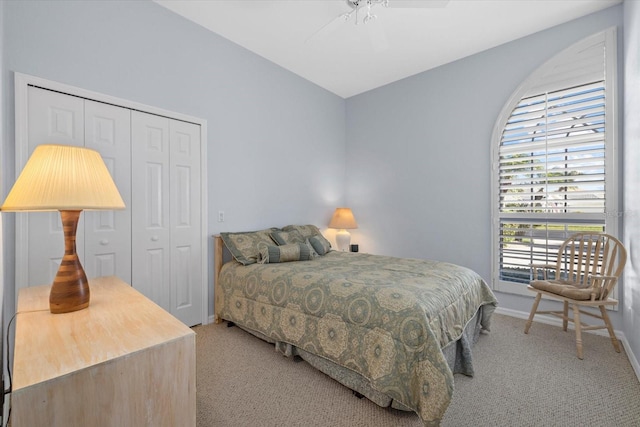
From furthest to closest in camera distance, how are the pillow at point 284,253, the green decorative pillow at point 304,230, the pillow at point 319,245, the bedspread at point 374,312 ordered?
the green decorative pillow at point 304,230 < the pillow at point 319,245 < the pillow at point 284,253 < the bedspread at point 374,312

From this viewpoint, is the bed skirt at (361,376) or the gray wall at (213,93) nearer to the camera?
the bed skirt at (361,376)

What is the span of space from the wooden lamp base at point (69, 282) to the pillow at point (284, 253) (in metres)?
1.56

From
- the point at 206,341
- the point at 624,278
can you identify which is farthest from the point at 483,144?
the point at 206,341

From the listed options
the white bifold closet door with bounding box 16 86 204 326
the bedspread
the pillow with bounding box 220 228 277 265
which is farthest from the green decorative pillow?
the white bifold closet door with bounding box 16 86 204 326

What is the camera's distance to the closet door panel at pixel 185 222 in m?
2.66

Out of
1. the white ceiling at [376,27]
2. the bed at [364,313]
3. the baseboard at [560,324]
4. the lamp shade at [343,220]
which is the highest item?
the white ceiling at [376,27]

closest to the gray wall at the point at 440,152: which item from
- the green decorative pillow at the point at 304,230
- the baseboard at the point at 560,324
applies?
the baseboard at the point at 560,324

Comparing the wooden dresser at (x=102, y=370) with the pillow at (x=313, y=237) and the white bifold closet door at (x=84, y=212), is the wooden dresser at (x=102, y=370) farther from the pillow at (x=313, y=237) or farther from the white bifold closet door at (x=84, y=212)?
the pillow at (x=313, y=237)

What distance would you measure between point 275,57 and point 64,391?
11.7 feet

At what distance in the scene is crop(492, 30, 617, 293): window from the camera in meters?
2.56

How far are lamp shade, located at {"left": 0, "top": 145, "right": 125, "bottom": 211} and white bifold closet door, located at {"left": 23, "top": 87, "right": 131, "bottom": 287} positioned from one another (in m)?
1.15

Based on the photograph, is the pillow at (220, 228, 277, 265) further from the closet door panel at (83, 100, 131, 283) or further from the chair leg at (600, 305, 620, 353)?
the chair leg at (600, 305, 620, 353)

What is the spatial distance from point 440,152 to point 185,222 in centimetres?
308

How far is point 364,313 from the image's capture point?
5.62ft
